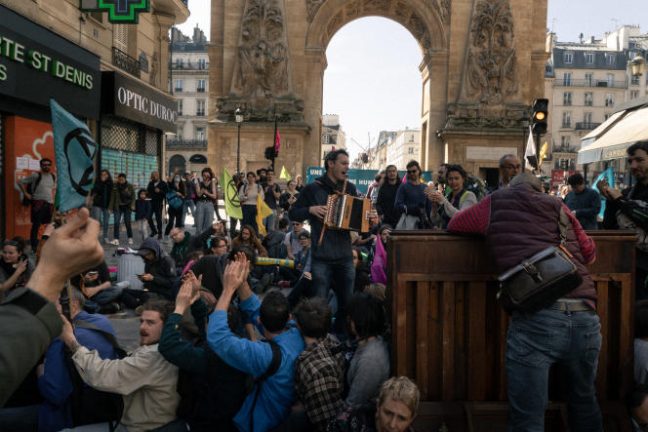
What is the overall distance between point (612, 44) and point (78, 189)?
83074 millimetres

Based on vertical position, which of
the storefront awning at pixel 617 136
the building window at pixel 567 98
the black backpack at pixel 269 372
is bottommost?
the black backpack at pixel 269 372

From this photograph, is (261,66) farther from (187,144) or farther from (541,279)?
(187,144)

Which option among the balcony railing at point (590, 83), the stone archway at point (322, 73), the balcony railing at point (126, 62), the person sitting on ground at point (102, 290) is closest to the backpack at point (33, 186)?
the person sitting on ground at point (102, 290)

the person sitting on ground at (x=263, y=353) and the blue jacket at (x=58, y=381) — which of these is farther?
the blue jacket at (x=58, y=381)

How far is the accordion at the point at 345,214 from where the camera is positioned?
18.1 ft

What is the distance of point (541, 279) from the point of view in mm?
2918

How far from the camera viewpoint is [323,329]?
3.72 metres

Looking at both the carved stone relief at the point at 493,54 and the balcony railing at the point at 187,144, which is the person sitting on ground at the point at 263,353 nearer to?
the carved stone relief at the point at 493,54

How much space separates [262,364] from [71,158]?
1633mm

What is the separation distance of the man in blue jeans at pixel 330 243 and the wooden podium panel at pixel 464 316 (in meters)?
2.02

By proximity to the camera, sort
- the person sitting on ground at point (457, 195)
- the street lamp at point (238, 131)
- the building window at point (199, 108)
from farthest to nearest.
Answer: the building window at point (199, 108)
the street lamp at point (238, 131)
the person sitting on ground at point (457, 195)

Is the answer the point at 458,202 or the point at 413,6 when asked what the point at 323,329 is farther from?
the point at 413,6

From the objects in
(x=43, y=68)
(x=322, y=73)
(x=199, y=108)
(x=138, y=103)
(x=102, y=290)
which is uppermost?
(x=199, y=108)

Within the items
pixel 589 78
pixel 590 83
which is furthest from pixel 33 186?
pixel 589 78
